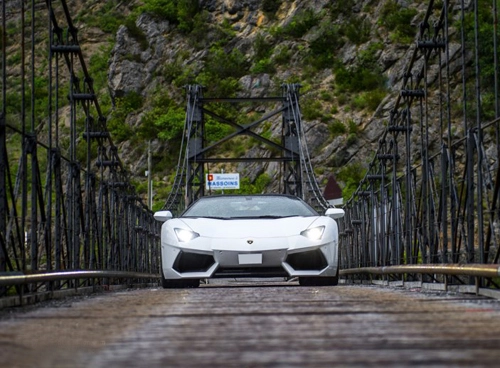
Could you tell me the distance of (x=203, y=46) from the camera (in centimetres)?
6812

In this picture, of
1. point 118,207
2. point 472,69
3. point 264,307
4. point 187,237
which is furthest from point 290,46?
point 264,307

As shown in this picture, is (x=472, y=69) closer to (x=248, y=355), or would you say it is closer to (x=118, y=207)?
(x=118, y=207)

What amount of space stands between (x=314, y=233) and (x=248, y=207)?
125 centimetres

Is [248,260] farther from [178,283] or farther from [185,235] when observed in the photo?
[178,283]

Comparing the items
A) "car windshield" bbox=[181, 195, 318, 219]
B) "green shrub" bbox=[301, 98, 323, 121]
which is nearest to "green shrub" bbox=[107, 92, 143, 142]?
"green shrub" bbox=[301, 98, 323, 121]

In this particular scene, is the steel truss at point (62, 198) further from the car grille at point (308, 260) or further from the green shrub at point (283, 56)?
the green shrub at point (283, 56)

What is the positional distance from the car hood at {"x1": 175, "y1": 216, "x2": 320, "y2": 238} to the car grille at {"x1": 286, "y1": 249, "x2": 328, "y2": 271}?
0.78ft

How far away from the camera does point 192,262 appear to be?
35.1ft

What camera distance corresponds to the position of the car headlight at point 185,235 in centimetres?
1070

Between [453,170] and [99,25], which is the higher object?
[99,25]

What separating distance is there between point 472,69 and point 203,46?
73.5 ft

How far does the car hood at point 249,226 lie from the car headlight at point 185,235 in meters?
0.06

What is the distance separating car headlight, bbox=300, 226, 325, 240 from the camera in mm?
10733

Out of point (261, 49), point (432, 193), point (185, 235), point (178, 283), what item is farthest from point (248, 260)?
point (261, 49)
